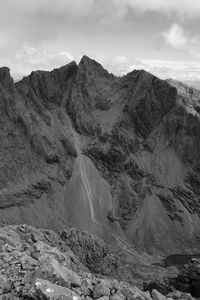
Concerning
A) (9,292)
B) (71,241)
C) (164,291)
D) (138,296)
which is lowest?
(164,291)

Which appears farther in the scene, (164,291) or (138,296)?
(164,291)

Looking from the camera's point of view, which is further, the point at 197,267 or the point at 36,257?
the point at 197,267

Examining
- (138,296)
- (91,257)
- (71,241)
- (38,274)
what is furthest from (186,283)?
(38,274)

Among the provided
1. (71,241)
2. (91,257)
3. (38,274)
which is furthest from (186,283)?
(38,274)

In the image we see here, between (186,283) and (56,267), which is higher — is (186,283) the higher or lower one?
the lower one

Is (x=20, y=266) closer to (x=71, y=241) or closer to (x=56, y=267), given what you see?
(x=56, y=267)

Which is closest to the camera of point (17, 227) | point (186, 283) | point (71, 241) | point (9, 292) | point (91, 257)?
point (9, 292)

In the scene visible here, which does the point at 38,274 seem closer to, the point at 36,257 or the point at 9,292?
the point at 9,292

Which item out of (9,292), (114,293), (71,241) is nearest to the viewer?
(9,292)

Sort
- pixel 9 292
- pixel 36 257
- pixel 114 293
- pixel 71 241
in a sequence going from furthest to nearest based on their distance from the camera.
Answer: pixel 71 241 → pixel 36 257 → pixel 114 293 → pixel 9 292
